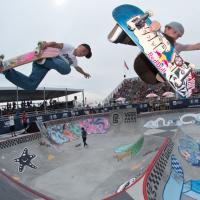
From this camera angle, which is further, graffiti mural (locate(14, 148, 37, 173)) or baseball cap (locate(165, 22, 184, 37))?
graffiti mural (locate(14, 148, 37, 173))

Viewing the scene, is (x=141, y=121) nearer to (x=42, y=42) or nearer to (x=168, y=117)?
(x=168, y=117)

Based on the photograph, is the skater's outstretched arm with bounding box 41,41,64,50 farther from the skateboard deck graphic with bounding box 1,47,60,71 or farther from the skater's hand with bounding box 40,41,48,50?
the skateboard deck graphic with bounding box 1,47,60,71

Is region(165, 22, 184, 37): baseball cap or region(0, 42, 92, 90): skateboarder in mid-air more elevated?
region(165, 22, 184, 37): baseball cap

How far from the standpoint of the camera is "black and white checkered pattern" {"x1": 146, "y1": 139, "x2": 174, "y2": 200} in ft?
26.7

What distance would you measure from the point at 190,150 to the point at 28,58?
9.19 meters

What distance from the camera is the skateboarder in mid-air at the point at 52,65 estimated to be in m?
6.68

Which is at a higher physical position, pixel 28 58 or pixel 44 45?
pixel 44 45

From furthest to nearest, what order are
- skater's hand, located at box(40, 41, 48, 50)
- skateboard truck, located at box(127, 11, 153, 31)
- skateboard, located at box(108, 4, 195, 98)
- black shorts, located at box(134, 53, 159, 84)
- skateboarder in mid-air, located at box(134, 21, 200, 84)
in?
1. black shorts, located at box(134, 53, 159, 84)
2. skateboarder in mid-air, located at box(134, 21, 200, 84)
3. skateboard truck, located at box(127, 11, 153, 31)
4. skateboard, located at box(108, 4, 195, 98)
5. skater's hand, located at box(40, 41, 48, 50)

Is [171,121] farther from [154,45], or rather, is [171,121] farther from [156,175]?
[154,45]

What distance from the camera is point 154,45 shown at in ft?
23.1

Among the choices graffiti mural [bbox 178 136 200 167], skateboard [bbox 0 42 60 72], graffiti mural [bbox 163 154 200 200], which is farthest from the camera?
graffiti mural [bbox 178 136 200 167]

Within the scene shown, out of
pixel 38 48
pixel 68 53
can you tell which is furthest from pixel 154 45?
pixel 38 48

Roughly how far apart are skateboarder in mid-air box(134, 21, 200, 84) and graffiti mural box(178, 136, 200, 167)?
20.2 feet

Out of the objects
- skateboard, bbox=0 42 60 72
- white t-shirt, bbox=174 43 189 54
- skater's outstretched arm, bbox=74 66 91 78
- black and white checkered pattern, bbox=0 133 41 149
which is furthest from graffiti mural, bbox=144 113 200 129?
skateboard, bbox=0 42 60 72
